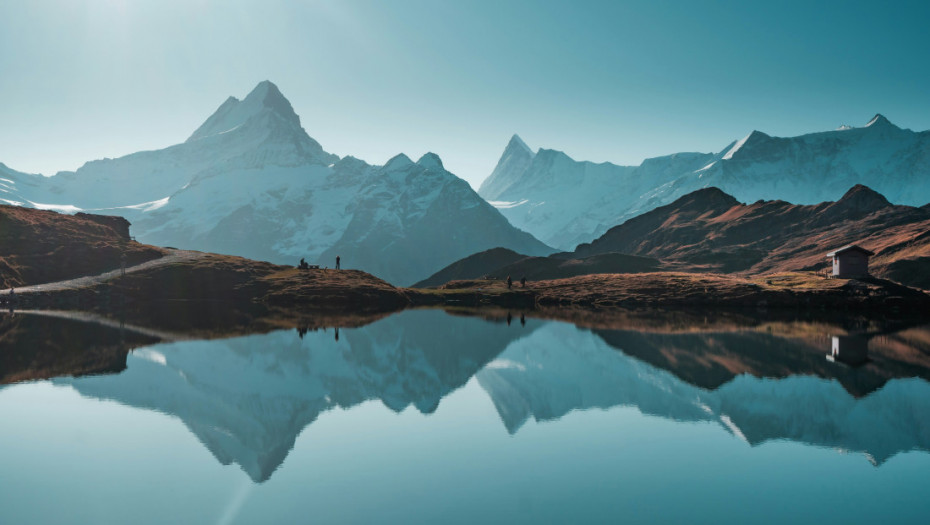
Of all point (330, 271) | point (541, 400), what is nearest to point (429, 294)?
point (330, 271)

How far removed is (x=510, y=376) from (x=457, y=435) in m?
19.1

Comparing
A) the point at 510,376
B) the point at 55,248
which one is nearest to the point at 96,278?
the point at 55,248

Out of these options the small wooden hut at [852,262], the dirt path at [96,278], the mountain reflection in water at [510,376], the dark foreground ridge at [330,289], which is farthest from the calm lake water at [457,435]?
the small wooden hut at [852,262]

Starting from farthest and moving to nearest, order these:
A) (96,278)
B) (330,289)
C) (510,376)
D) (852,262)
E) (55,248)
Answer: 1. (55,248)
2. (330,289)
3. (96,278)
4. (852,262)
5. (510,376)

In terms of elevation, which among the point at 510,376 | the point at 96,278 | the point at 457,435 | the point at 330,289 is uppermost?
the point at 96,278

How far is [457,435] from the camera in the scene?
32.3m

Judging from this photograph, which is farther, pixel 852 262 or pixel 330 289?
pixel 330 289

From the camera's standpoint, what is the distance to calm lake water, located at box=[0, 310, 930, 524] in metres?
22.3

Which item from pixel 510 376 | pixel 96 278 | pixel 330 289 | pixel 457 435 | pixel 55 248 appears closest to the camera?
pixel 457 435

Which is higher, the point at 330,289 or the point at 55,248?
the point at 55,248

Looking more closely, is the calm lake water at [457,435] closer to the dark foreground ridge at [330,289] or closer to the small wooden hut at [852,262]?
the dark foreground ridge at [330,289]

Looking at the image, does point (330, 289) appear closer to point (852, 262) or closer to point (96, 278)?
point (96, 278)

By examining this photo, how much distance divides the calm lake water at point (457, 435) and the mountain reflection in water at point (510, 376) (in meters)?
0.28

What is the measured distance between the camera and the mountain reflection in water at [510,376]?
112 feet
